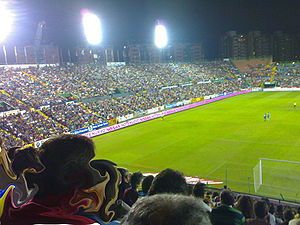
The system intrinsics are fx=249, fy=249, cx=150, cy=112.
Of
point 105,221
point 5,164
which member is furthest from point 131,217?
point 5,164

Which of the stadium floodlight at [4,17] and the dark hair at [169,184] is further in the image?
the stadium floodlight at [4,17]

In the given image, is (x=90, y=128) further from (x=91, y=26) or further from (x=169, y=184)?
(x=169, y=184)

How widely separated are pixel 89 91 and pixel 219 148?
31496 millimetres

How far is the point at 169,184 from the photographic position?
272 centimetres

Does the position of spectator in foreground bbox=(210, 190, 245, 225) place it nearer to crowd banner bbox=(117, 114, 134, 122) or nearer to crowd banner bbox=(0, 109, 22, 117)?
crowd banner bbox=(0, 109, 22, 117)

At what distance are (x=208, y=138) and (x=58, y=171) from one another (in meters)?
27.4

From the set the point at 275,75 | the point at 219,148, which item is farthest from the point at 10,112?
the point at 275,75

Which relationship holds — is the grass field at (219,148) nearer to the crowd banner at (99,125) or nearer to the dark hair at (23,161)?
the crowd banner at (99,125)

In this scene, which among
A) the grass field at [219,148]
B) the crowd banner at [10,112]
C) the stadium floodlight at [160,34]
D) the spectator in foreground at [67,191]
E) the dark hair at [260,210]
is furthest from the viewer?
→ the stadium floodlight at [160,34]

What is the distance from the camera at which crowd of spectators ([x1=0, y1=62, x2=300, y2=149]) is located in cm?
3400

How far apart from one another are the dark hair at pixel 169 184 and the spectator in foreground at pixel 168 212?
1.28m

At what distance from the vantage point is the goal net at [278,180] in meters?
13.9

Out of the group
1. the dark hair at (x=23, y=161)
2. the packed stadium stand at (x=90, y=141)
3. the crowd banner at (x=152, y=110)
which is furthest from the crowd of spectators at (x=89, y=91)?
the dark hair at (x=23, y=161)

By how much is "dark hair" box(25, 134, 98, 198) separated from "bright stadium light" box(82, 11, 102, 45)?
6027cm
